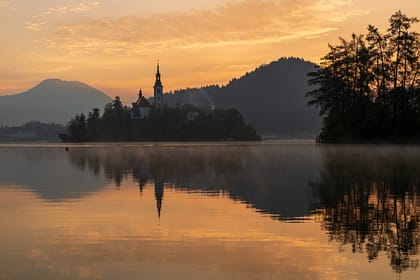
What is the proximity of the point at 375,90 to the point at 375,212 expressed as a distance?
252ft

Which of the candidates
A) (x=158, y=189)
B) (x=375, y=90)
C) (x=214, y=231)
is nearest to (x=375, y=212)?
(x=214, y=231)

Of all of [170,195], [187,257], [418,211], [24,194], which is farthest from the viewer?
[24,194]

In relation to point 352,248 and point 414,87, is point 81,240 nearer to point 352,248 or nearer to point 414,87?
point 352,248

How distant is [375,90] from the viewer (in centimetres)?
9550

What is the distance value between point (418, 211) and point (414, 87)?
70289 mm

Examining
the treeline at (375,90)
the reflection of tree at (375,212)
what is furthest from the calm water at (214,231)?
the treeline at (375,90)

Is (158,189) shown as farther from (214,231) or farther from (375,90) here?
(375,90)

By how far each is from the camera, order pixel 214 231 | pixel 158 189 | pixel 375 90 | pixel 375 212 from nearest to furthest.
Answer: pixel 214 231 → pixel 375 212 → pixel 158 189 → pixel 375 90

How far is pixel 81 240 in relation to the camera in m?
17.2

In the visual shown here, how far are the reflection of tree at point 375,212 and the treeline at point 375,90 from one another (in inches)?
1947

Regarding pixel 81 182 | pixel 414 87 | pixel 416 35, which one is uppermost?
pixel 416 35

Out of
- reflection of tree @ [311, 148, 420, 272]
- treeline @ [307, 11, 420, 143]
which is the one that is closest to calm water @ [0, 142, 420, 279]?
reflection of tree @ [311, 148, 420, 272]

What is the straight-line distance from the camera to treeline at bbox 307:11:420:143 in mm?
86625

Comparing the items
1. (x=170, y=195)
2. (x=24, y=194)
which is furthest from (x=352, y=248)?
(x=24, y=194)
